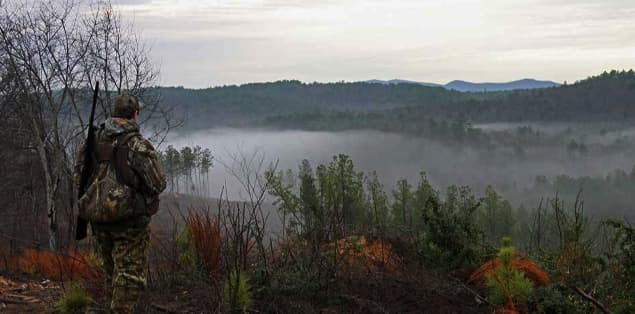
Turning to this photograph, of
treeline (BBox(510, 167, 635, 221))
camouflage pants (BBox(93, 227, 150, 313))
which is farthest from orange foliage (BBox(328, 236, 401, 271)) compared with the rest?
treeline (BBox(510, 167, 635, 221))

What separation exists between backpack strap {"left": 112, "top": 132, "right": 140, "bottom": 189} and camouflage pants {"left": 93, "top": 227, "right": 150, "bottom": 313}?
1.26 ft

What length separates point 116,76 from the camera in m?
13.7

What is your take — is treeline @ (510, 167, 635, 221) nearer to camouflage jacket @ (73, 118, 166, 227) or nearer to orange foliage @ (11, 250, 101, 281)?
orange foliage @ (11, 250, 101, 281)

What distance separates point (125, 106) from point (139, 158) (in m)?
0.42

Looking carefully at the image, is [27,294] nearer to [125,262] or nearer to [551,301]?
[125,262]

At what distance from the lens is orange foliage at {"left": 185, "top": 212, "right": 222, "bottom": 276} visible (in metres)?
5.81

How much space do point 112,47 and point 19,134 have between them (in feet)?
15.0

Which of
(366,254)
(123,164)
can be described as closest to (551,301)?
(366,254)

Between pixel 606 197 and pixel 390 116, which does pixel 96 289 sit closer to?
pixel 606 197

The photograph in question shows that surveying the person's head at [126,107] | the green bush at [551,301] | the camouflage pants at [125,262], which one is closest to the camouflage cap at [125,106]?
the person's head at [126,107]

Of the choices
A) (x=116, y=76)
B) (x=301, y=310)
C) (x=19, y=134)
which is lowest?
(x=301, y=310)

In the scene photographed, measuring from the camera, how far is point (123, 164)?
4.28m

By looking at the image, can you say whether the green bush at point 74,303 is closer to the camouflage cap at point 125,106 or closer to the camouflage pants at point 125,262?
the camouflage pants at point 125,262

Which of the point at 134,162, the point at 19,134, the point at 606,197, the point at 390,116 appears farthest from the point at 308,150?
the point at 134,162
